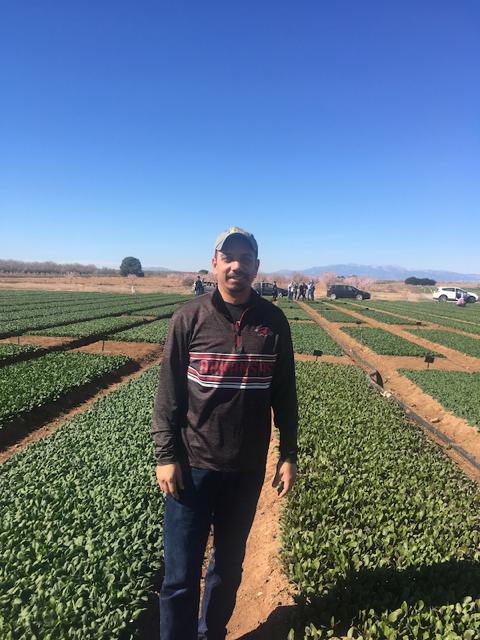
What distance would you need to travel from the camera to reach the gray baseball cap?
2.91 meters

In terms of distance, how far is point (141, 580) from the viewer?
3.79 metres

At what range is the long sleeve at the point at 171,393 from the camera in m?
2.87

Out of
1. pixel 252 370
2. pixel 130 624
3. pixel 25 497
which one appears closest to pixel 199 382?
pixel 252 370

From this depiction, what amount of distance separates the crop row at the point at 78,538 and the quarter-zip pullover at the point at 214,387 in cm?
165

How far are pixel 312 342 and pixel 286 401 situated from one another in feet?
61.4

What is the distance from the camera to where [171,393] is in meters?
2.89

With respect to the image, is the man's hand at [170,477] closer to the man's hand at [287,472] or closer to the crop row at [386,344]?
the man's hand at [287,472]

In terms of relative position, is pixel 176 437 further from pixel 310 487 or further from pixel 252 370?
pixel 310 487

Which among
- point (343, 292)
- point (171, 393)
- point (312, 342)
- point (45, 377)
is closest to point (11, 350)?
point (45, 377)

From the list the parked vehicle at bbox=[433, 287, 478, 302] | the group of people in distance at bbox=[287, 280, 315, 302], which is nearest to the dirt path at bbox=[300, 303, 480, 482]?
the group of people in distance at bbox=[287, 280, 315, 302]

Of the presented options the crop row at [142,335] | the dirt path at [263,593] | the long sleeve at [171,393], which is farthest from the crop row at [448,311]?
the long sleeve at [171,393]

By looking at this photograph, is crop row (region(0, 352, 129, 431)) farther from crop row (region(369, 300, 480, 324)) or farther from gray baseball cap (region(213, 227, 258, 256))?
crop row (region(369, 300, 480, 324))

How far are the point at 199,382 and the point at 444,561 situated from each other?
3.31m

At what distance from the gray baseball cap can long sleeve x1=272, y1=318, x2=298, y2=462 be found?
2.17 feet
